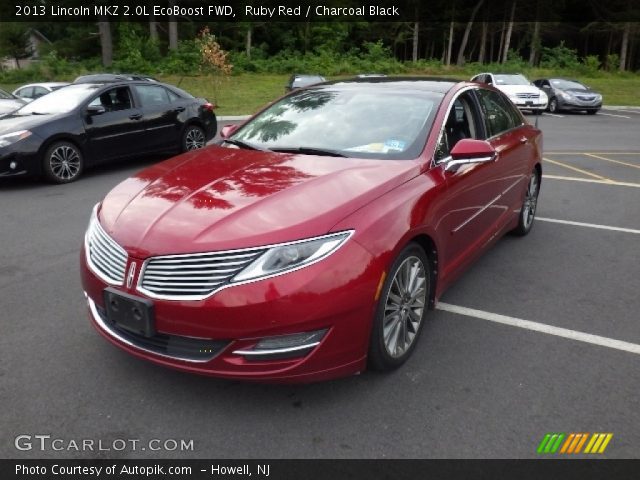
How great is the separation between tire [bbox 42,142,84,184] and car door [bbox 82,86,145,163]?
Result: 0.21 metres

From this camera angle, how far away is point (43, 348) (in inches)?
131

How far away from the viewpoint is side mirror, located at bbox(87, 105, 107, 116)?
828 cm

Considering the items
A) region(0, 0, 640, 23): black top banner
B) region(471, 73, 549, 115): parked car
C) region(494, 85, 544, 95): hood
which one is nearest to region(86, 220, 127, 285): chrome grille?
region(471, 73, 549, 115): parked car

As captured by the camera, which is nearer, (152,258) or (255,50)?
(152,258)

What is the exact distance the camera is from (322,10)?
47.0 m

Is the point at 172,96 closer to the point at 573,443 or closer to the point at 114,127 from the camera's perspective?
the point at 114,127

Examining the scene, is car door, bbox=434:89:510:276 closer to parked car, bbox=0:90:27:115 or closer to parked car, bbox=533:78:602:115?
parked car, bbox=0:90:27:115

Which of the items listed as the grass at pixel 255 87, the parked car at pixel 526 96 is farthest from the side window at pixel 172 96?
the parked car at pixel 526 96

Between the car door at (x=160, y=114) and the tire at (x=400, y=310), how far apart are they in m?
7.19

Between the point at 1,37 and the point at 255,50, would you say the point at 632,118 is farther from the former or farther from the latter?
the point at 1,37

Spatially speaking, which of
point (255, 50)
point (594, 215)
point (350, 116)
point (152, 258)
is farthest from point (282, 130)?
point (255, 50)

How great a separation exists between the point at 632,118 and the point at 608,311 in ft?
64.0
